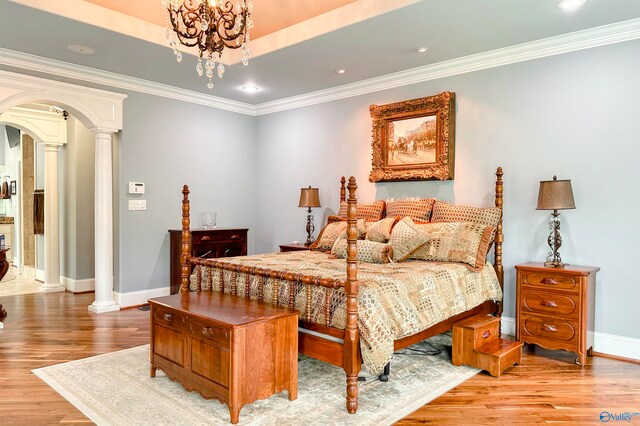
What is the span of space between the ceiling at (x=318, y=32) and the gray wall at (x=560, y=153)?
0.34 meters

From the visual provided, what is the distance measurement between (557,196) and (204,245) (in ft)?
13.1

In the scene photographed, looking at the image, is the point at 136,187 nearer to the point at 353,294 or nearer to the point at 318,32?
the point at 318,32

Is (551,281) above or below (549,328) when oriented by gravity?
above

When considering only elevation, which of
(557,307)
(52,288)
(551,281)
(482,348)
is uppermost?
(551,281)

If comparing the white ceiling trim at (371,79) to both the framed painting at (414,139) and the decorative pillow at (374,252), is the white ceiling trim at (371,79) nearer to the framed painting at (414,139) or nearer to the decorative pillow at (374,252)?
the framed painting at (414,139)

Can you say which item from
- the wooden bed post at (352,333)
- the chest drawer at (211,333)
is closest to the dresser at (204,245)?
the chest drawer at (211,333)

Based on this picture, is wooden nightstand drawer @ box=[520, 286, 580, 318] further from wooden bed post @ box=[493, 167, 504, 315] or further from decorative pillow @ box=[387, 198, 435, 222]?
decorative pillow @ box=[387, 198, 435, 222]

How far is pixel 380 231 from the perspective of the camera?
13.7 ft

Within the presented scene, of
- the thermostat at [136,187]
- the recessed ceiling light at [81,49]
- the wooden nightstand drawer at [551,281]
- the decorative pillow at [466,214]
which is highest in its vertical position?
the recessed ceiling light at [81,49]

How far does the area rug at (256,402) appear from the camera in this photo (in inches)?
99.7

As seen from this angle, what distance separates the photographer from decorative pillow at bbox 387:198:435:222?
4.53 metres

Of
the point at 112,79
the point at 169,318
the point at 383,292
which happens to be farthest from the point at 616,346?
the point at 112,79

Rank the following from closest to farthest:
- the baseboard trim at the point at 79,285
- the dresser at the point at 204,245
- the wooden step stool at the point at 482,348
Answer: the wooden step stool at the point at 482,348 < the dresser at the point at 204,245 < the baseboard trim at the point at 79,285

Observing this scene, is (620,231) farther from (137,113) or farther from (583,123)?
(137,113)
